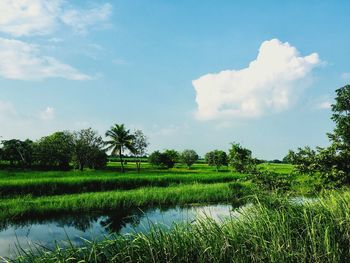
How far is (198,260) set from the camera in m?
5.47

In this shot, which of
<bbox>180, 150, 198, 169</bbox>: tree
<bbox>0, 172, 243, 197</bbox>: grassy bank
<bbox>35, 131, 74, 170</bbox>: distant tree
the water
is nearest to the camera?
the water

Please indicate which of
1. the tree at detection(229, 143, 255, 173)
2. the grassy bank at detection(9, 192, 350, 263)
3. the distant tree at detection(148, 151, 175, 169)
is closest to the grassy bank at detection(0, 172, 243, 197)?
the tree at detection(229, 143, 255, 173)

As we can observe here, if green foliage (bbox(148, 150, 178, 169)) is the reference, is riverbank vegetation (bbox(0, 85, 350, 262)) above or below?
below

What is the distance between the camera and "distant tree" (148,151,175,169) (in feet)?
236

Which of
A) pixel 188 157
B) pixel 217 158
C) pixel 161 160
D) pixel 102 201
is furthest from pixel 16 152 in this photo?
pixel 102 201

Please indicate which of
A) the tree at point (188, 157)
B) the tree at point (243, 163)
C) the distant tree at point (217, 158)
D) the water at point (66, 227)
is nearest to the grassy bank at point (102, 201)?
the water at point (66, 227)

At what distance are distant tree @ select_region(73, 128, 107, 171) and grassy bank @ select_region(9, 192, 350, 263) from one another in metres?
55.4

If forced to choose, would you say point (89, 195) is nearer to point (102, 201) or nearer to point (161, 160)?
point (102, 201)

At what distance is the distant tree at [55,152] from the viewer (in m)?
59.0

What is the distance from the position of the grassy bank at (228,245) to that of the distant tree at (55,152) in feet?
185

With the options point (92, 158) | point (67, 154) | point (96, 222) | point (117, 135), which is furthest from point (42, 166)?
point (96, 222)

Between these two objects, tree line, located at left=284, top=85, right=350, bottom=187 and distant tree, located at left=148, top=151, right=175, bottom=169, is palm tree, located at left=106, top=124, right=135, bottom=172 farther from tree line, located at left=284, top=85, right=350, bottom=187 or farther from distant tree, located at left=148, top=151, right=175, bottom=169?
tree line, located at left=284, top=85, right=350, bottom=187

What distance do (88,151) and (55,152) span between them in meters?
5.31

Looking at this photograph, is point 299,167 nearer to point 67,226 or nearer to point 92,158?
point 67,226
